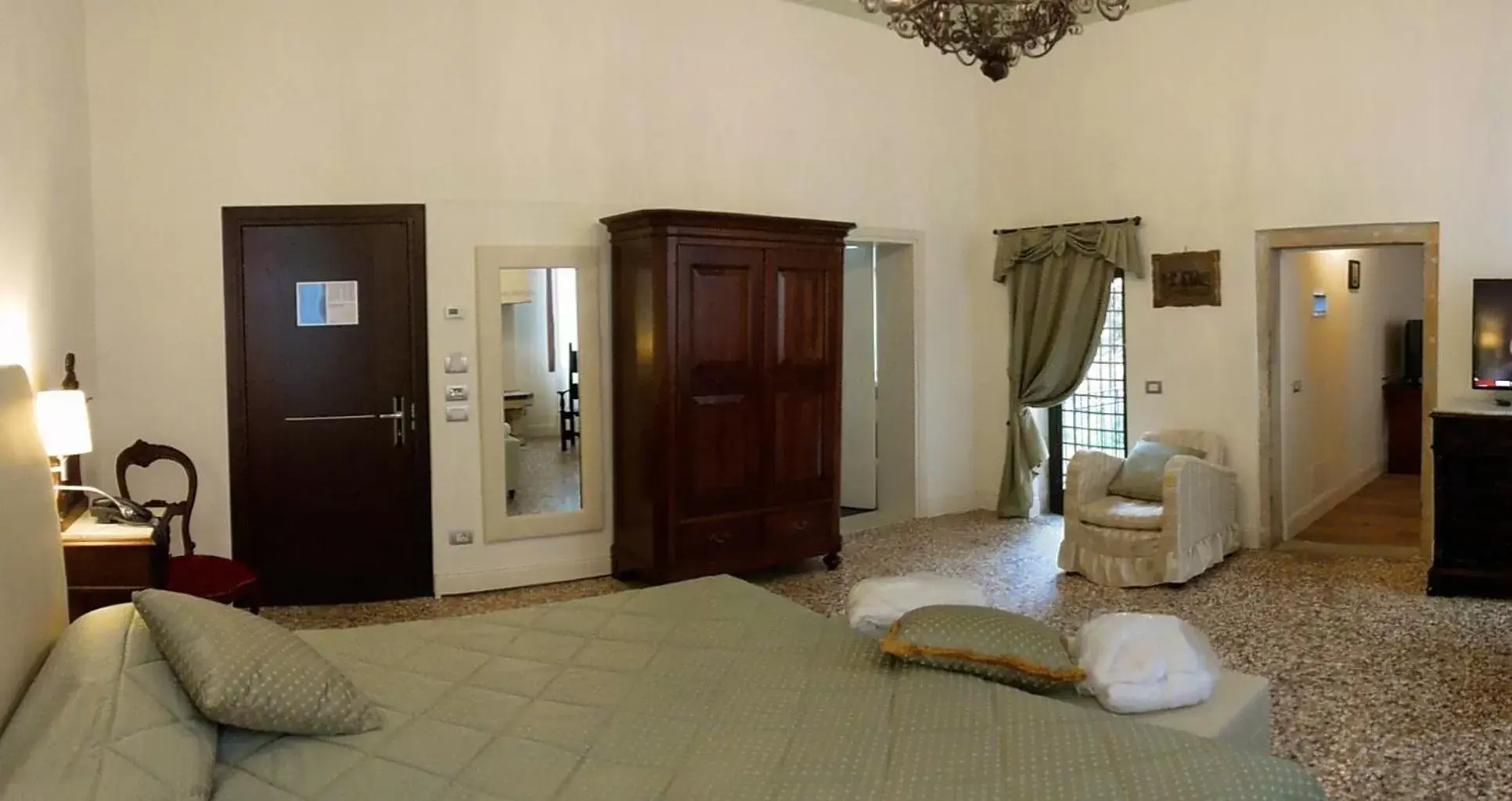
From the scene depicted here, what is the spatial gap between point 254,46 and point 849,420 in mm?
4672

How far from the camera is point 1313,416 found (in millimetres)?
7395

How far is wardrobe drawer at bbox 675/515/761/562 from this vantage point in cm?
563

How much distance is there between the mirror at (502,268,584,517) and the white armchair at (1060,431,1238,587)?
285 centimetres

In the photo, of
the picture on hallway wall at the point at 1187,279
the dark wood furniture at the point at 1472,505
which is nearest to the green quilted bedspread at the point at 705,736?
the dark wood furniture at the point at 1472,505

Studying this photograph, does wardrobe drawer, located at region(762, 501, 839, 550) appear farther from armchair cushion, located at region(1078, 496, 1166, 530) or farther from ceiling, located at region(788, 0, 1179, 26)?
ceiling, located at region(788, 0, 1179, 26)

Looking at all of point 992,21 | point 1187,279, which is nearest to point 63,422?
point 992,21

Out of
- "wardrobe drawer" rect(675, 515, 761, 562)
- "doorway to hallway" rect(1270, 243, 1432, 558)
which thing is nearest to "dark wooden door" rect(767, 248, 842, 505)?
"wardrobe drawer" rect(675, 515, 761, 562)

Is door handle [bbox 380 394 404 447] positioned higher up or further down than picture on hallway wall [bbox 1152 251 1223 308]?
further down

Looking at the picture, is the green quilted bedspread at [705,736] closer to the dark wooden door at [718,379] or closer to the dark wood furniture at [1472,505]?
the dark wooden door at [718,379]

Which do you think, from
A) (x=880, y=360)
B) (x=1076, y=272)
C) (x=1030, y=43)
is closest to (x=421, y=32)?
(x=1030, y=43)

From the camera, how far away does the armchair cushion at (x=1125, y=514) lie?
5746 mm

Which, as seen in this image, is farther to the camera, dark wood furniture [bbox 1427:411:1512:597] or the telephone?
dark wood furniture [bbox 1427:411:1512:597]

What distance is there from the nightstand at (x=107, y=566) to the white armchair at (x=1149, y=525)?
4.58 metres

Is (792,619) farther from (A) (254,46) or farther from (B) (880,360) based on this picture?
(B) (880,360)
